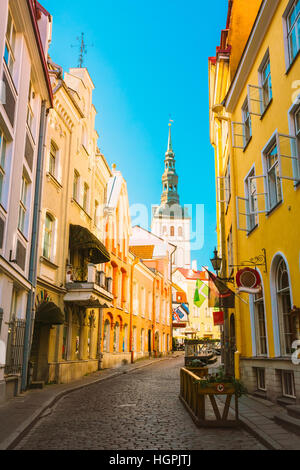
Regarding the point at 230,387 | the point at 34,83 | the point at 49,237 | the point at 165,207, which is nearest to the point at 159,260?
the point at 49,237

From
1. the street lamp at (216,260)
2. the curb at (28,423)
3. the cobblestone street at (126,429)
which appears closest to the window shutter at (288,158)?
the cobblestone street at (126,429)

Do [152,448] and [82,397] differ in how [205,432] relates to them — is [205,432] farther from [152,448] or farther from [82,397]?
[82,397]

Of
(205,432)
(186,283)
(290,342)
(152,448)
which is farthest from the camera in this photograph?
(186,283)

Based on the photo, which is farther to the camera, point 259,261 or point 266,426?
point 259,261

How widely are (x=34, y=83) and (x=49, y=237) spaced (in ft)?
18.2

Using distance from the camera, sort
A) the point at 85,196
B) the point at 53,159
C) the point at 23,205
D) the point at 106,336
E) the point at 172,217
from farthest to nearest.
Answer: the point at 172,217, the point at 106,336, the point at 85,196, the point at 53,159, the point at 23,205

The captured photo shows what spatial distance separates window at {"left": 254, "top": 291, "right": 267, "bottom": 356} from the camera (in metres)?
13.0

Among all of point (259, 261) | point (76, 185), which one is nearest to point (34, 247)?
point (259, 261)

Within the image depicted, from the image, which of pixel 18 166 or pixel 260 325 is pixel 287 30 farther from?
pixel 260 325

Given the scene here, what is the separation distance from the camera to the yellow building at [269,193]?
10172mm

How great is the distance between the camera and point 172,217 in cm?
12000

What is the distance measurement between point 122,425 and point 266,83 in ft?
31.2

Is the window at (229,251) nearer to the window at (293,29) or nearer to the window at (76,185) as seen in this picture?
the window at (76,185)

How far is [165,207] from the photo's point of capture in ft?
387
